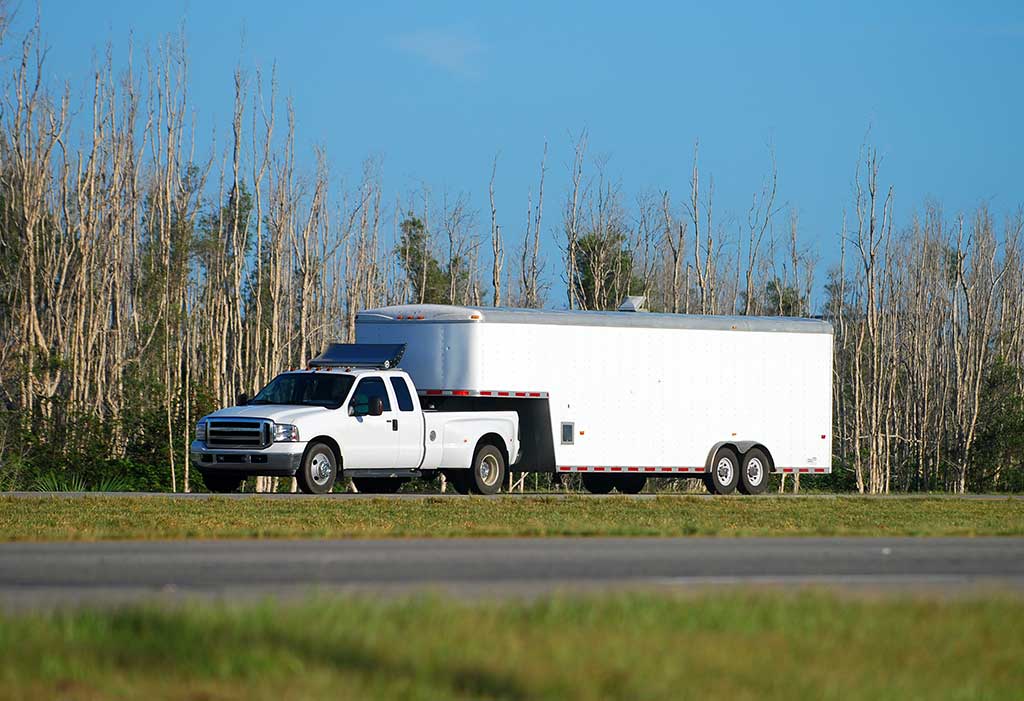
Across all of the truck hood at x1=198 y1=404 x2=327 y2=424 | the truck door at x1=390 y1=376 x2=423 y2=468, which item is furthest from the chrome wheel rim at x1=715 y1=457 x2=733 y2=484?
the truck hood at x1=198 y1=404 x2=327 y2=424

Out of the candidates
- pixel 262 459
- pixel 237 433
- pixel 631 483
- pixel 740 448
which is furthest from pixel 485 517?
pixel 631 483

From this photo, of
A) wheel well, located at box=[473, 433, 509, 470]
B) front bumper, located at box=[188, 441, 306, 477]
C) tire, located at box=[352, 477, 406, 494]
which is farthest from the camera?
tire, located at box=[352, 477, 406, 494]

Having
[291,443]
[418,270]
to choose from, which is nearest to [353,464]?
[291,443]

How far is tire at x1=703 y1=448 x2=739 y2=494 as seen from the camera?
30406 mm

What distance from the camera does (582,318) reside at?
29.2 meters

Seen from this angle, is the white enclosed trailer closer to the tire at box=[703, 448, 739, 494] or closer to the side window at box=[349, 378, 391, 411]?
the tire at box=[703, 448, 739, 494]

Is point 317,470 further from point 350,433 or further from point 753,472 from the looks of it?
point 753,472

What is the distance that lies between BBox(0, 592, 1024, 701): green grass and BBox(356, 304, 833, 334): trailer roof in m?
18.5

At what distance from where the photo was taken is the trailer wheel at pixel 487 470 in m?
28.0

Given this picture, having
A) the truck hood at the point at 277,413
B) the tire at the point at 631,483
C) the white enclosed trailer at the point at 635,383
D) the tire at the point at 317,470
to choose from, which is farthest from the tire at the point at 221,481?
the tire at the point at 631,483

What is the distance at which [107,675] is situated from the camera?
7023 millimetres

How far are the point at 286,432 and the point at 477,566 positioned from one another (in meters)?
12.9

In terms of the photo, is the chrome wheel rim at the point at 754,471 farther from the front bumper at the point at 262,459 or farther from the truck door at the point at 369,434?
the front bumper at the point at 262,459

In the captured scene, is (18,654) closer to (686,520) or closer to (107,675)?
(107,675)
